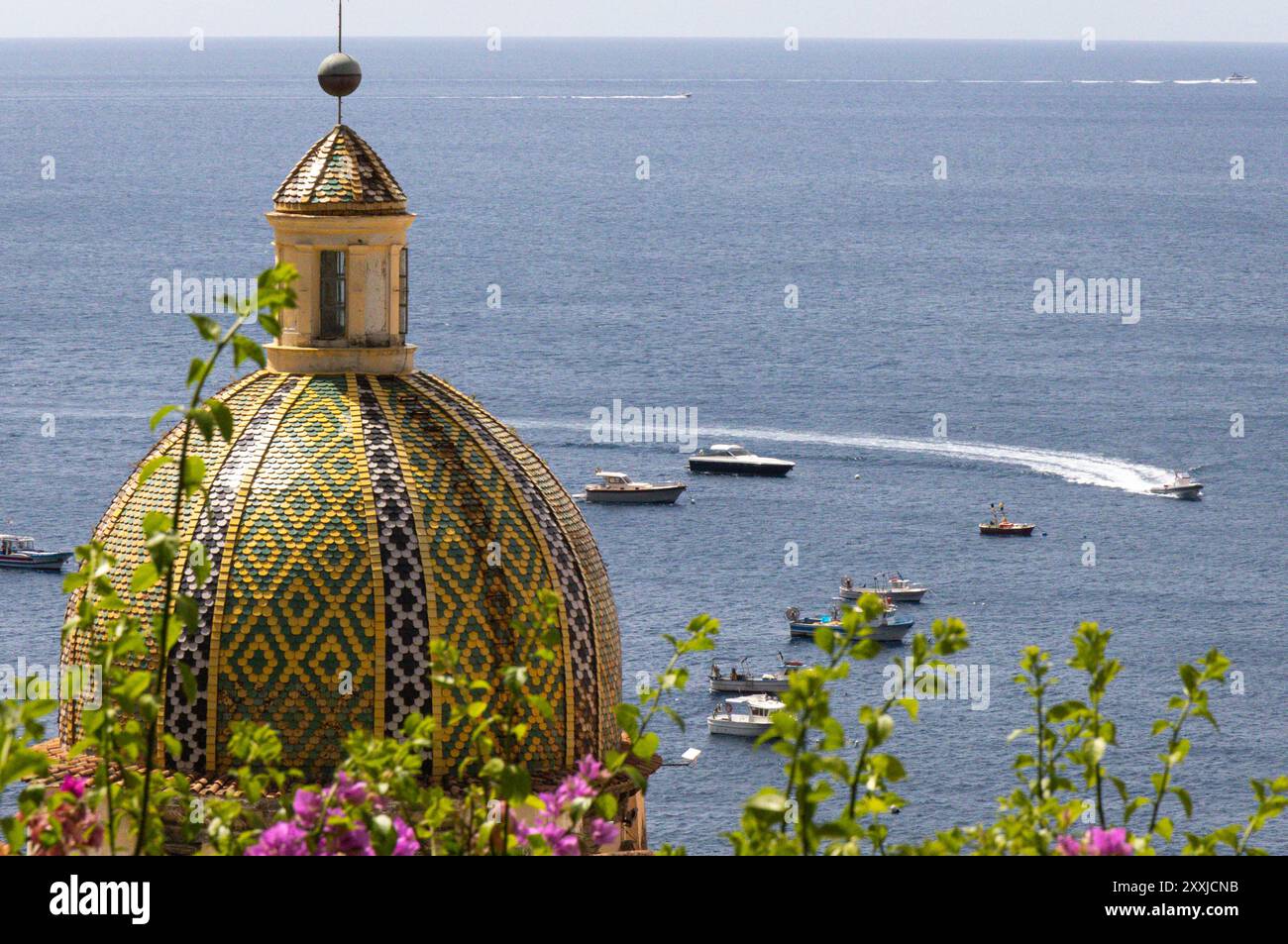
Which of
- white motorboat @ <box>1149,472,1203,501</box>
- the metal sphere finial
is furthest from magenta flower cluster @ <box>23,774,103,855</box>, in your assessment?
white motorboat @ <box>1149,472,1203,501</box>

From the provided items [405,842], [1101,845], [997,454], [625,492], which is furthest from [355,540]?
[997,454]

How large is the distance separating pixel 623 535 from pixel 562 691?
10291 cm

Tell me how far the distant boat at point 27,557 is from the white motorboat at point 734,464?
125ft

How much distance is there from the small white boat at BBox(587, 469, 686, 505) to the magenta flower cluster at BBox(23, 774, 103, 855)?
397ft

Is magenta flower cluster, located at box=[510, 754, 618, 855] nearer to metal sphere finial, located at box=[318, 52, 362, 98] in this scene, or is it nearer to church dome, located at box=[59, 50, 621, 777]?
Answer: church dome, located at box=[59, 50, 621, 777]

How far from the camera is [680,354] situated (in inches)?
7111

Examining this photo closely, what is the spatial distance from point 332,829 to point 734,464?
131 m

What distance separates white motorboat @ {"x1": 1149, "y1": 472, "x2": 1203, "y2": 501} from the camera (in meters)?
141

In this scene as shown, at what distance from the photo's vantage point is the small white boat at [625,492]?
13575cm

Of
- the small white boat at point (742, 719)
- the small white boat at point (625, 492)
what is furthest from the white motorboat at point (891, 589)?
the small white boat at point (625, 492)

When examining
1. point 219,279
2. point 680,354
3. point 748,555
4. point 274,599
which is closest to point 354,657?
point 274,599

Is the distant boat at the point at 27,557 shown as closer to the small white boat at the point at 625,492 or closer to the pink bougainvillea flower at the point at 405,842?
the small white boat at the point at 625,492
